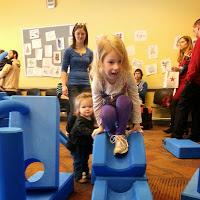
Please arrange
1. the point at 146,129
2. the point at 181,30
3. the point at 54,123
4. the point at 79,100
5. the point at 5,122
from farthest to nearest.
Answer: the point at 181,30 < the point at 146,129 < the point at 5,122 < the point at 79,100 < the point at 54,123

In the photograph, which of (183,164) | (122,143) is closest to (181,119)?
(183,164)

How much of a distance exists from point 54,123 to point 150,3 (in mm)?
4193

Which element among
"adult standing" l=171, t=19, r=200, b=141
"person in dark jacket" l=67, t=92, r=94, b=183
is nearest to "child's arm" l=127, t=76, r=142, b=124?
"person in dark jacket" l=67, t=92, r=94, b=183

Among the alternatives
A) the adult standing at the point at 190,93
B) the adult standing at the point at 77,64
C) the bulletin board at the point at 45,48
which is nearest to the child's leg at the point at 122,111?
the adult standing at the point at 77,64

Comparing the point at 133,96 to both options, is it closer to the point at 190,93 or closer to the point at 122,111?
the point at 122,111

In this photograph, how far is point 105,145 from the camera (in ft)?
5.30

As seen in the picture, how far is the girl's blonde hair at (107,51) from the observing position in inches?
67.6

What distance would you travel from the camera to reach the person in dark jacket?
6.63ft

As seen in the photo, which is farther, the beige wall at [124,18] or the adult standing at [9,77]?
the beige wall at [124,18]

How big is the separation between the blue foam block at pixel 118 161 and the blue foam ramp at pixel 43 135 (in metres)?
0.22

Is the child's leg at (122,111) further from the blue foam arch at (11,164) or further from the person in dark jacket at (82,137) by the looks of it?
the blue foam arch at (11,164)

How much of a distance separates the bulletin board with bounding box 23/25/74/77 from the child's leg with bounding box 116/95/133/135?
13.7 feet

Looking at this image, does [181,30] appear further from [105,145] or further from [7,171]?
[7,171]

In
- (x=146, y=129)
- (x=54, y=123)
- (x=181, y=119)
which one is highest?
(x=54, y=123)
